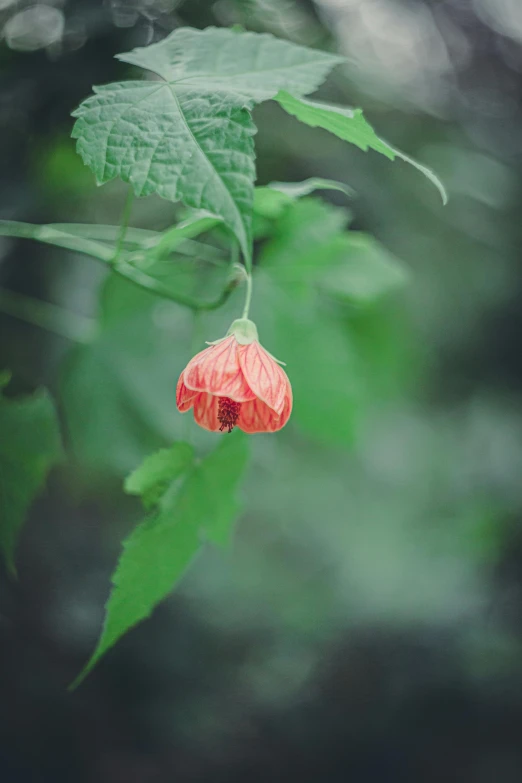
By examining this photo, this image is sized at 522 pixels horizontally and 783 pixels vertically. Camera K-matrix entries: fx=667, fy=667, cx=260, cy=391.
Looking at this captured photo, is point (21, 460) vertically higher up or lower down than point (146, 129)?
lower down

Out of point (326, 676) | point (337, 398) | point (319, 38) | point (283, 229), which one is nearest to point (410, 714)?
point (326, 676)

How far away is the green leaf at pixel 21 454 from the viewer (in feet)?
2.19

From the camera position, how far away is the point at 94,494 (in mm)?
1345

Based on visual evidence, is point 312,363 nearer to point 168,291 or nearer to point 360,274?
point 360,274

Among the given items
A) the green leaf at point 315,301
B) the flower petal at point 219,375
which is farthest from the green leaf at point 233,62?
the green leaf at point 315,301

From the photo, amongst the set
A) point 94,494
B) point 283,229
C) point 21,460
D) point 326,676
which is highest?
point 283,229

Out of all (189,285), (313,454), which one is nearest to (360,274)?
(189,285)

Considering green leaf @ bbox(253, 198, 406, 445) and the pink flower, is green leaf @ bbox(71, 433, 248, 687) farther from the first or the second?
green leaf @ bbox(253, 198, 406, 445)

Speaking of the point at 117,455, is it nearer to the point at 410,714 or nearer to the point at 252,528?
the point at 252,528

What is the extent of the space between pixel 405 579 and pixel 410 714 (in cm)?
42

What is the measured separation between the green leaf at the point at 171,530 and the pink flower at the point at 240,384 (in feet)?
0.20

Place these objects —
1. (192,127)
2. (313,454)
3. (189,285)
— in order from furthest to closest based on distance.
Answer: (313,454)
(189,285)
(192,127)

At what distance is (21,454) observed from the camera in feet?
2.26

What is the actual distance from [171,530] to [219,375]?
151mm
